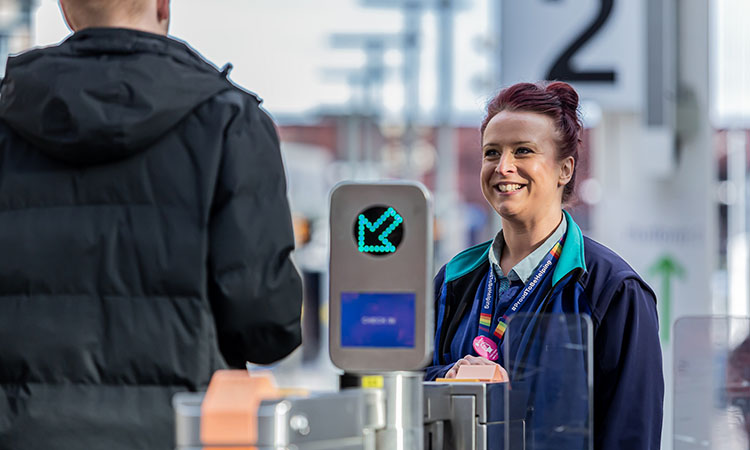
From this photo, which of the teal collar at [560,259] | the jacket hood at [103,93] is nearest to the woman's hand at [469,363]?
the teal collar at [560,259]

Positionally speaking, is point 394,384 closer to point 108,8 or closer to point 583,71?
point 108,8

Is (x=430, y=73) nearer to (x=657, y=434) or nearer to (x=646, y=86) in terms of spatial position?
(x=646, y=86)

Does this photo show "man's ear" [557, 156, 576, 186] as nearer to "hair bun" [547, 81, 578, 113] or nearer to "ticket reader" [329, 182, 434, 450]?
"hair bun" [547, 81, 578, 113]

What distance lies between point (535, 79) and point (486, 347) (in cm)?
297

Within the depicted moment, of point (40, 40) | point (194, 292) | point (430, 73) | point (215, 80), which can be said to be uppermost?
point (430, 73)

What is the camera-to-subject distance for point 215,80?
8.04ft

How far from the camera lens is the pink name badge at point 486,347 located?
2984 millimetres

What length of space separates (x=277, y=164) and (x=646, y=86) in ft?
15.0

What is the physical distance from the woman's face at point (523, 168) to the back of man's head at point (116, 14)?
1050mm

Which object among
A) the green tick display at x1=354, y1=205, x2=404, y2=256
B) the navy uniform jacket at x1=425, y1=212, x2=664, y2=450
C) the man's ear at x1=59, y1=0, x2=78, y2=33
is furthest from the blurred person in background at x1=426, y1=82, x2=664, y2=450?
the man's ear at x1=59, y1=0, x2=78, y2=33

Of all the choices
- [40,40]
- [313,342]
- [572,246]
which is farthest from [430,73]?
[572,246]

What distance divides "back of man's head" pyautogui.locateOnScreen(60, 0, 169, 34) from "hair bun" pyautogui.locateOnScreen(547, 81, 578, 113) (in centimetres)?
120

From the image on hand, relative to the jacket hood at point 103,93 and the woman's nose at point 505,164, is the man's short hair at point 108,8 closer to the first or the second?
the jacket hood at point 103,93

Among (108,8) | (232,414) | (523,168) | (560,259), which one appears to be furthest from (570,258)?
(232,414)
